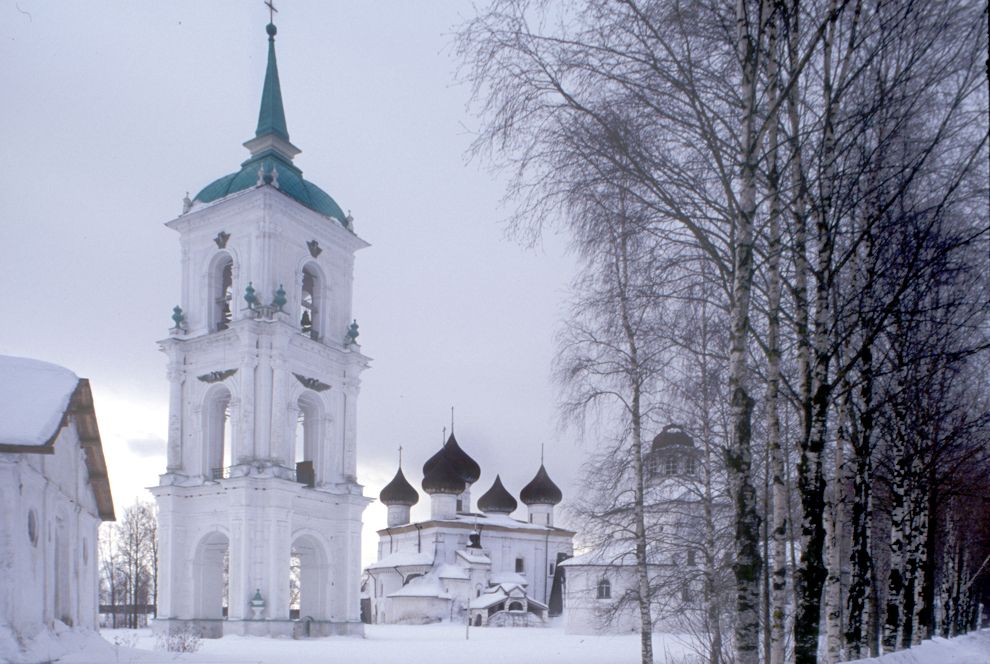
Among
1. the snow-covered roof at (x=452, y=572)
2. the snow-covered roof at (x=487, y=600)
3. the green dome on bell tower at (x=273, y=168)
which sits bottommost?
the snow-covered roof at (x=487, y=600)

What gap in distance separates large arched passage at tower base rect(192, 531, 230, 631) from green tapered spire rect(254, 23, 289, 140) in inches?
698

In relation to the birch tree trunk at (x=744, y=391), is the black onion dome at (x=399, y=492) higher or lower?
lower

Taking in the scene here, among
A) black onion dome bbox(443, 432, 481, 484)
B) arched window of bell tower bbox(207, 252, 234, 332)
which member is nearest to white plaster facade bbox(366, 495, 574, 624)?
black onion dome bbox(443, 432, 481, 484)

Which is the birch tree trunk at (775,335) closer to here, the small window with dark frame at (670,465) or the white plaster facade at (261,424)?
the small window with dark frame at (670,465)

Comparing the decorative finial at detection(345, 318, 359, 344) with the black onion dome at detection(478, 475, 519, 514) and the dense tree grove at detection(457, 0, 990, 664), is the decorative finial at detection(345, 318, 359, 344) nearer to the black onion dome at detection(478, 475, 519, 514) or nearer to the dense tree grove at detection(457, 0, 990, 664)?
the dense tree grove at detection(457, 0, 990, 664)

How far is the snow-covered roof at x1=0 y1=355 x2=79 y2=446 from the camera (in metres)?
13.6

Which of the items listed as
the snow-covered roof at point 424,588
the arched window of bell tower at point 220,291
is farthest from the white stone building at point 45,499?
the snow-covered roof at point 424,588

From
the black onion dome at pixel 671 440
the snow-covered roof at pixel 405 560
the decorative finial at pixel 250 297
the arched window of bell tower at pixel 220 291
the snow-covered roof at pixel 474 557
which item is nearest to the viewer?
the black onion dome at pixel 671 440

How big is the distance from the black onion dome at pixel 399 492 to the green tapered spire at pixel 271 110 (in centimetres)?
3561

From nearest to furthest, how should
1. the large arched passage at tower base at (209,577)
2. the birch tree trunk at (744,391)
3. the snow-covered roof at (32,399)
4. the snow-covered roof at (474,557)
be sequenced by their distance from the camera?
the birch tree trunk at (744,391) → the snow-covered roof at (32,399) → the large arched passage at tower base at (209,577) → the snow-covered roof at (474,557)

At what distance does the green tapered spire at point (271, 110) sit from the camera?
38.1 metres

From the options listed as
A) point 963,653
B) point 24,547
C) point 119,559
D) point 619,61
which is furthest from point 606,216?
point 119,559

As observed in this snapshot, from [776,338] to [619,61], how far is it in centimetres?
326

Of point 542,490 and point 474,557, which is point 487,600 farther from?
point 542,490
